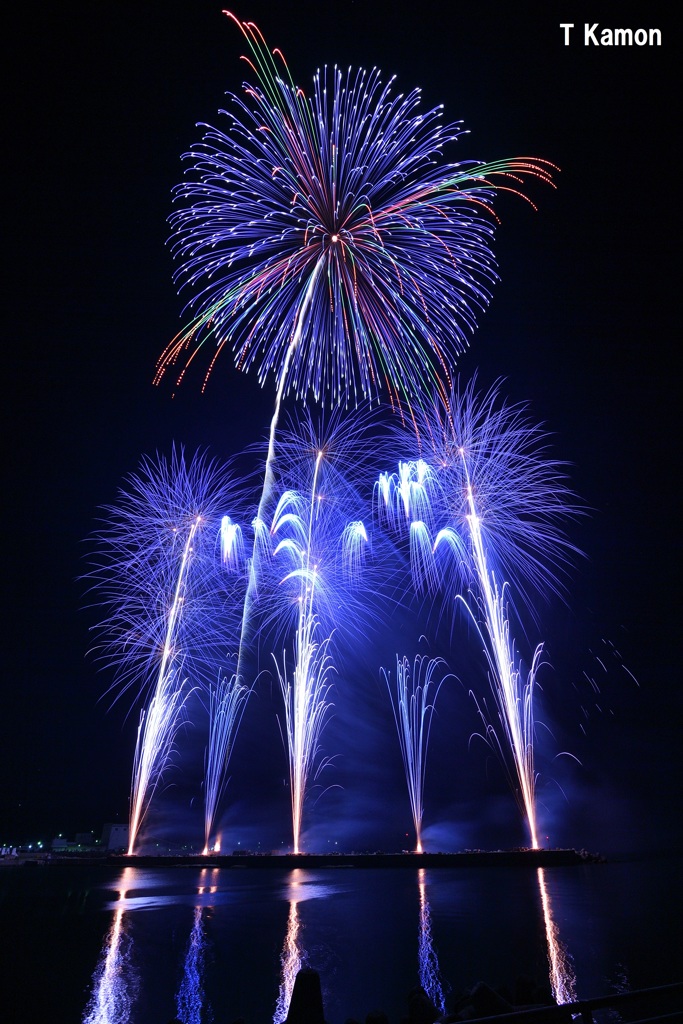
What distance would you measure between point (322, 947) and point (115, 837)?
291 feet

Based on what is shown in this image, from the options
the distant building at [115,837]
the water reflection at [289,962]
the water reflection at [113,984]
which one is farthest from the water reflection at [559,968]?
the distant building at [115,837]

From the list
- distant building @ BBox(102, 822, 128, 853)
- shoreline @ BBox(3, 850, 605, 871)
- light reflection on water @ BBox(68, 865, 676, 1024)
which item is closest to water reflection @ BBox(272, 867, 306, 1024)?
light reflection on water @ BBox(68, 865, 676, 1024)

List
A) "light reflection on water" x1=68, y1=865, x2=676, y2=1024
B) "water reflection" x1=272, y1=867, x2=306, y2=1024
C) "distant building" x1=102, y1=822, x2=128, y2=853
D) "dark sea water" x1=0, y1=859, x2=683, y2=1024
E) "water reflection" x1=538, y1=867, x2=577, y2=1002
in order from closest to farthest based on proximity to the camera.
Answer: "water reflection" x1=538, y1=867, x2=577, y2=1002 → "water reflection" x1=272, y1=867, x2=306, y2=1024 → "light reflection on water" x1=68, y1=865, x2=676, y2=1024 → "dark sea water" x1=0, y1=859, x2=683, y2=1024 → "distant building" x1=102, y1=822, x2=128, y2=853

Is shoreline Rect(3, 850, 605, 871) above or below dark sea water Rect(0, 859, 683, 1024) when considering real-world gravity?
above

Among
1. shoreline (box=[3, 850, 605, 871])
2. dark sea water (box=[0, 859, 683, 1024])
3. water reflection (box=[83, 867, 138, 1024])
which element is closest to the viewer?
water reflection (box=[83, 867, 138, 1024])

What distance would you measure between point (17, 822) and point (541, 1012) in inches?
5461

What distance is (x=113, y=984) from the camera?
640 inches

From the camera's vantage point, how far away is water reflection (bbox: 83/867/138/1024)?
44.5 feet

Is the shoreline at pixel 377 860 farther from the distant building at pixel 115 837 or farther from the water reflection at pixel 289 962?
the water reflection at pixel 289 962

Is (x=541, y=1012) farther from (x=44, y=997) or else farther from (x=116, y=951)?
(x=116, y=951)

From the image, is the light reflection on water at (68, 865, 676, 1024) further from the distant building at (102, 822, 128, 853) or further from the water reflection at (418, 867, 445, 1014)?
the distant building at (102, 822, 128, 853)

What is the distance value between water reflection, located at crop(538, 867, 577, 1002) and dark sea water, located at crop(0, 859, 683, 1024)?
2.1 inches

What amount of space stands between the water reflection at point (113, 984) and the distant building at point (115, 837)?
259ft

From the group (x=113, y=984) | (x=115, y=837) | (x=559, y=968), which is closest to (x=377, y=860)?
(x=115, y=837)
